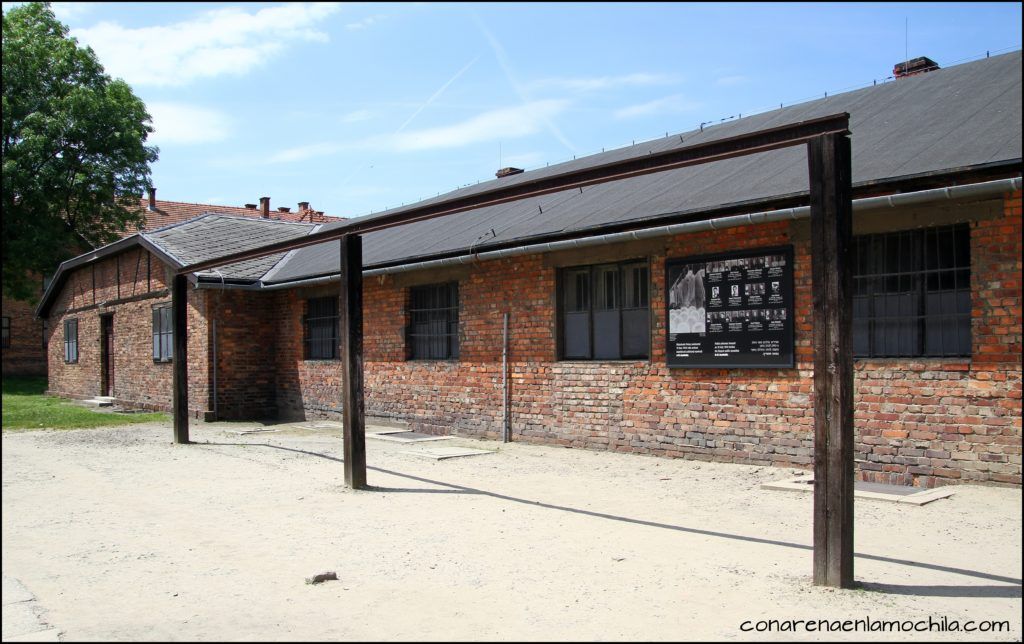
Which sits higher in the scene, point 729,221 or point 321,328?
point 729,221

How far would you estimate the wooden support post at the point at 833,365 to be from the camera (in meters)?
4.64

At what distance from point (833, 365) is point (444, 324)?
30.9ft

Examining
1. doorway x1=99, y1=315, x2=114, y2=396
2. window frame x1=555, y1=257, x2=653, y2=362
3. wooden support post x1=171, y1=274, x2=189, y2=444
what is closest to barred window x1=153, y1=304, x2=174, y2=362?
doorway x1=99, y1=315, x2=114, y2=396

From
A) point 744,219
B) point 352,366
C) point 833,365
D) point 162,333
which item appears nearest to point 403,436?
point 352,366

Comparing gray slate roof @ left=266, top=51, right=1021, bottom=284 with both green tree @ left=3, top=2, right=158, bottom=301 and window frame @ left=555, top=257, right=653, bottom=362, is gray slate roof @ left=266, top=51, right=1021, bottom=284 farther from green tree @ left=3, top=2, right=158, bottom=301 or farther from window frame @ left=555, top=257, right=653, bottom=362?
green tree @ left=3, top=2, right=158, bottom=301

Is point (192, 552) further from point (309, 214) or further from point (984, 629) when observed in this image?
point (309, 214)

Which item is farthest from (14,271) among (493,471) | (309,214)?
(493,471)

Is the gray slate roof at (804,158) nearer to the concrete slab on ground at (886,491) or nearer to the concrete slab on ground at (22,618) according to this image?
the concrete slab on ground at (886,491)

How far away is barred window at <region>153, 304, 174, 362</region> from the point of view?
18.3 meters

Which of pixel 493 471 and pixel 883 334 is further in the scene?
pixel 493 471

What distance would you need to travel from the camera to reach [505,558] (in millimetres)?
5555

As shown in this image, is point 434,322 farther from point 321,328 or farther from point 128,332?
point 128,332

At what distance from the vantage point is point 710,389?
9.64 m

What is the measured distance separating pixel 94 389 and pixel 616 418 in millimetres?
17607
